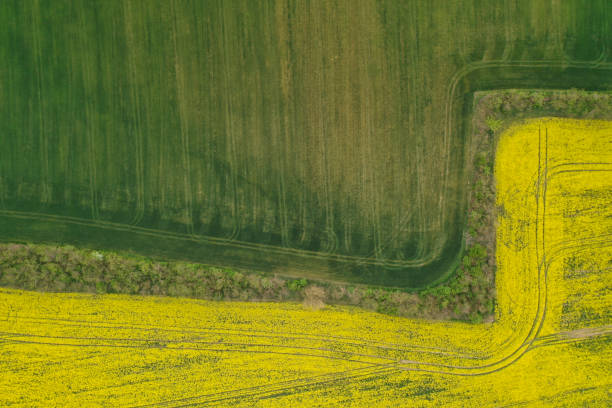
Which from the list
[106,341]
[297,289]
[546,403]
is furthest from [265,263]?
[546,403]

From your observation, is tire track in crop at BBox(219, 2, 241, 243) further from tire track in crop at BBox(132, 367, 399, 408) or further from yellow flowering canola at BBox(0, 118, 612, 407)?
tire track in crop at BBox(132, 367, 399, 408)

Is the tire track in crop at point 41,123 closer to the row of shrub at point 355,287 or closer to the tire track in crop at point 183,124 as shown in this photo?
the row of shrub at point 355,287

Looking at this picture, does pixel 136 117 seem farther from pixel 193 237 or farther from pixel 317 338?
pixel 317 338

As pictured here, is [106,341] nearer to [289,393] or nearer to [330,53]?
[289,393]

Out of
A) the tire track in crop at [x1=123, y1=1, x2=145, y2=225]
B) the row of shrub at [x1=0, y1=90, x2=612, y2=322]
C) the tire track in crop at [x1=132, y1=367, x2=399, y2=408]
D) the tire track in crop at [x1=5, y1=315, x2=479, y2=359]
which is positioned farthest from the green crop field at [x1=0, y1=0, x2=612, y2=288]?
the tire track in crop at [x1=132, y1=367, x2=399, y2=408]

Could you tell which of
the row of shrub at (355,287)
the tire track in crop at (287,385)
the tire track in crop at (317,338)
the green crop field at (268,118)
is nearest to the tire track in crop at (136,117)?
the green crop field at (268,118)
